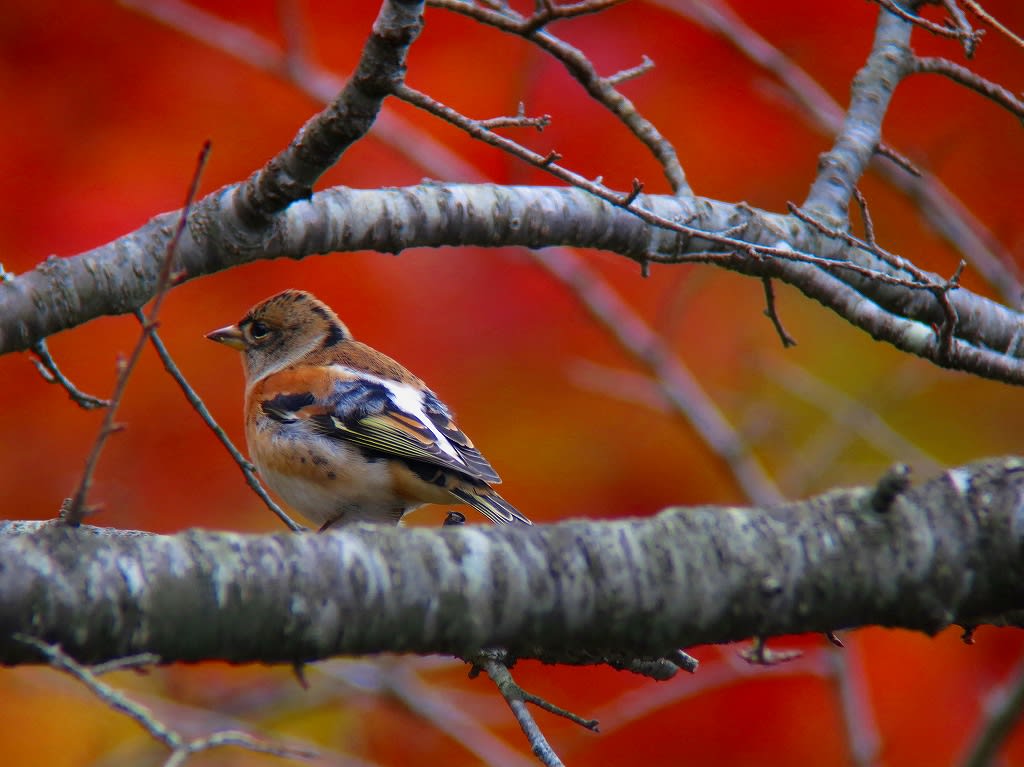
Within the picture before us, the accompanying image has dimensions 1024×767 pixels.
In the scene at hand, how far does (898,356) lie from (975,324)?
460cm

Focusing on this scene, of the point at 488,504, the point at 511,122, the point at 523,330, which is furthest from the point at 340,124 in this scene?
the point at 523,330

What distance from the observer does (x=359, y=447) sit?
4.37m

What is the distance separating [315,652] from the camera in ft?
6.45

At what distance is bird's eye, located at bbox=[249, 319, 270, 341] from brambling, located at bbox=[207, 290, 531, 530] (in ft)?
1.20

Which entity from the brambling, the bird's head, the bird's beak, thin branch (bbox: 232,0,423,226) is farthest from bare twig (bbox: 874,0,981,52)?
the bird's beak

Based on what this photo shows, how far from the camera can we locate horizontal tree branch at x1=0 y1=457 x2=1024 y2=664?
191 cm

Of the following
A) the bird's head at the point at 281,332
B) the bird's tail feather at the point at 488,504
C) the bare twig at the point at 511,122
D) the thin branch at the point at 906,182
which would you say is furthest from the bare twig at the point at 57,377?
the thin branch at the point at 906,182

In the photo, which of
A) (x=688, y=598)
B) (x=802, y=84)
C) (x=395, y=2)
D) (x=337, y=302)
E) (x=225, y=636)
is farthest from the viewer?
(x=337, y=302)

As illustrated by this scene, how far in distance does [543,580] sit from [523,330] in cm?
570

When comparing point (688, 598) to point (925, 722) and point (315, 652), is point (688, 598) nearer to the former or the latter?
point (315, 652)

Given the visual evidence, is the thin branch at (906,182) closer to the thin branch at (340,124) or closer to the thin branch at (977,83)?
the thin branch at (977,83)

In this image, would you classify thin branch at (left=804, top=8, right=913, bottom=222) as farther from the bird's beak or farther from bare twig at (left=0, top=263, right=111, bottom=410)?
the bird's beak

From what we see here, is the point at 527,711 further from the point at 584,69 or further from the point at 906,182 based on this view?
the point at 906,182

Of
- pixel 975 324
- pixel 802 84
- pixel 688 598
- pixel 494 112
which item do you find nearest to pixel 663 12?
pixel 494 112
